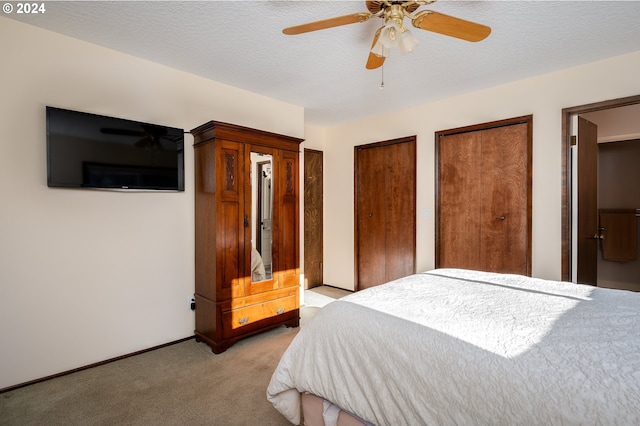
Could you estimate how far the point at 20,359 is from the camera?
2139 mm

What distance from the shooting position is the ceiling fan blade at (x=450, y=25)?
1530 millimetres

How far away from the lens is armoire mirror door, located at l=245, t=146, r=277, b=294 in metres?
2.85

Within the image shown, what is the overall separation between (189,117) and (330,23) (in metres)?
1.88

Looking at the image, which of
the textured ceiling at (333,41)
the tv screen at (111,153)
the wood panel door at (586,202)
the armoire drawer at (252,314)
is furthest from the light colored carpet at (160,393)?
the wood panel door at (586,202)

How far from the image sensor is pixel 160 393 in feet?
6.78

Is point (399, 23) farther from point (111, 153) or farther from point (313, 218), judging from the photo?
point (313, 218)

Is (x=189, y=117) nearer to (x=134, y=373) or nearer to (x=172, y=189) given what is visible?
(x=172, y=189)

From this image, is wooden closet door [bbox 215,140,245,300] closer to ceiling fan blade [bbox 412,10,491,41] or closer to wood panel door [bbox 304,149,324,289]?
ceiling fan blade [bbox 412,10,491,41]

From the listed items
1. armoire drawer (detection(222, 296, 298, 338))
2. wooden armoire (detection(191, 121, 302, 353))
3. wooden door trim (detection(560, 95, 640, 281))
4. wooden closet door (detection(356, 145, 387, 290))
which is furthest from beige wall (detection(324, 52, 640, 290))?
armoire drawer (detection(222, 296, 298, 338))

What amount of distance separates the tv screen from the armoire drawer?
4.07 ft

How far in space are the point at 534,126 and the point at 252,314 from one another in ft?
10.4

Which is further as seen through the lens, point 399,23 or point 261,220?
point 261,220

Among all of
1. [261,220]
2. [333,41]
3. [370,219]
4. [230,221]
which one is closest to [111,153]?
[230,221]

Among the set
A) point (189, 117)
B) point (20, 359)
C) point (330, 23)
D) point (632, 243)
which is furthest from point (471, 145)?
point (20, 359)
